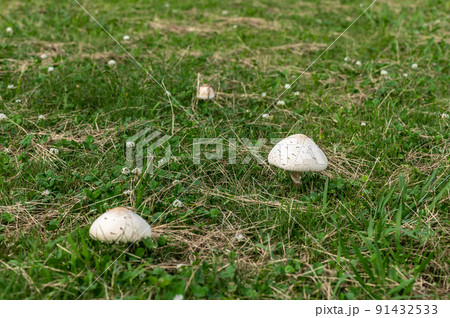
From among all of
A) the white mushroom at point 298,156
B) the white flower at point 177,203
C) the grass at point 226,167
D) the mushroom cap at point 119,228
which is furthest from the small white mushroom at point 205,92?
the mushroom cap at point 119,228

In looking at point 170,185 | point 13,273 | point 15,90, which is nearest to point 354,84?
point 170,185

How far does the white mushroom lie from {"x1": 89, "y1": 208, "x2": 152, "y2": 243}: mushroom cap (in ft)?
3.33

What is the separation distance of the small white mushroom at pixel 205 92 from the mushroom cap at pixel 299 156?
1.40m

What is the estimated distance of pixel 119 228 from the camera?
229 cm

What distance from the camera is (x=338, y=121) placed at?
→ 3881 millimetres

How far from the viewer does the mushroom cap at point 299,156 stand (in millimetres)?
2844

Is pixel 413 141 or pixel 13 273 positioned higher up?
pixel 13 273

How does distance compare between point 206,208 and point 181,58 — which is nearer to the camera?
point 206,208

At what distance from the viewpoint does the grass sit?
2.24m

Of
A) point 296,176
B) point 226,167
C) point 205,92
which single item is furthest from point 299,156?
point 205,92

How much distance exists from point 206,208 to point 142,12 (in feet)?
16.1

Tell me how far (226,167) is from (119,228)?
116 cm

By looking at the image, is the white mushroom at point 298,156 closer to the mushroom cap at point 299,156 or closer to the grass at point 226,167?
the mushroom cap at point 299,156
